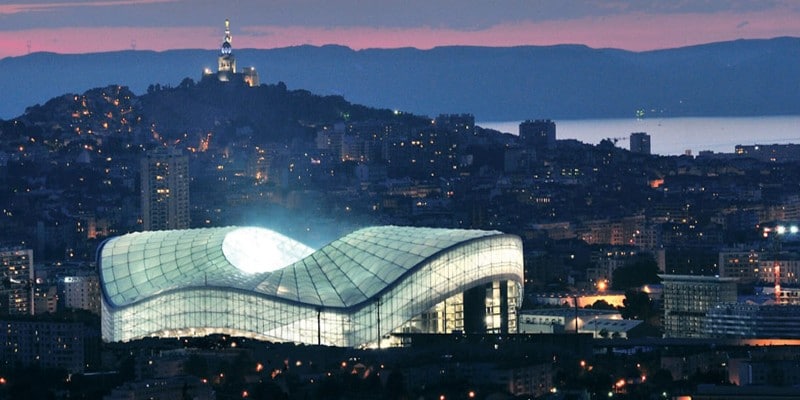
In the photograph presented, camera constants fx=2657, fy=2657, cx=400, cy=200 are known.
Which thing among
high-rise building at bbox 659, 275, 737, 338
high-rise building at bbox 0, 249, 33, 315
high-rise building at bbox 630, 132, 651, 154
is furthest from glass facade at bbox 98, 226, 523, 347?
high-rise building at bbox 630, 132, 651, 154

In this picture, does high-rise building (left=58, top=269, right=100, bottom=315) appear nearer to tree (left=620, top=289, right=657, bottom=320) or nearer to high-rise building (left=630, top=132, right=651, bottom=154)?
tree (left=620, top=289, right=657, bottom=320)

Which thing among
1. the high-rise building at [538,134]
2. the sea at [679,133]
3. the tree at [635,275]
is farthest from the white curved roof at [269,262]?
the sea at [679,133]

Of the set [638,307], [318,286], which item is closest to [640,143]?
[638,307]

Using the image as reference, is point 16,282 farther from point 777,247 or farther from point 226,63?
point 226,63

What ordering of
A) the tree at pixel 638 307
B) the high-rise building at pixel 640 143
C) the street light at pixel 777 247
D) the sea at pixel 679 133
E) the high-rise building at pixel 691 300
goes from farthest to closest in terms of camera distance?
1. the sea at pixel 679 133
2. the high-rise building at pixel 640 143
3. the street light at pixel 777 247
4. the tree at pixel 638 307
5. the high-rise building at pixel 691 300

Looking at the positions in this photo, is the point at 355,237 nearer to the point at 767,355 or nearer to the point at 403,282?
the point at 403,282

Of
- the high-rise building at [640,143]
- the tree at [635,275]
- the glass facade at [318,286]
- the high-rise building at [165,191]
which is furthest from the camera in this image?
the high-rise building at [640,143]

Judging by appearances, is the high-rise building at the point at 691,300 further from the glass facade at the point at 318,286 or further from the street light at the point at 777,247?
the glass facade at the point at 318,286

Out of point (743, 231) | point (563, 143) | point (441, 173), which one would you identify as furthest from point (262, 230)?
point (563, 143)
